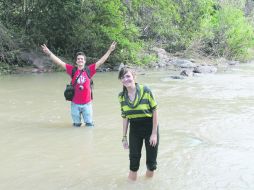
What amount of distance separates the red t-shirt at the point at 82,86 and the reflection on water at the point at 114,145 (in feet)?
2.23

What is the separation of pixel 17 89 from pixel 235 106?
774 cm

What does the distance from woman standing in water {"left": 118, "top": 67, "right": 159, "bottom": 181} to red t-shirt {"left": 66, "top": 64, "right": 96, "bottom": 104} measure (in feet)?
10.2

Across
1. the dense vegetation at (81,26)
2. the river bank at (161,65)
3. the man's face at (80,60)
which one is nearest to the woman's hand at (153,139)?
the man's face at (80,60)

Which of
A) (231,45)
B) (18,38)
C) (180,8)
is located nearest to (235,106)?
(18,38)

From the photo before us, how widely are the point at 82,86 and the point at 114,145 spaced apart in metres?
1.47

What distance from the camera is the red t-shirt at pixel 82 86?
8102mm

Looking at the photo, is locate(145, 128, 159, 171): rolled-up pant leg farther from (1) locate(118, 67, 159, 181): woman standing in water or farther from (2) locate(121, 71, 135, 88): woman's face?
(2) locate(121, 71, 135, 88): woman's face

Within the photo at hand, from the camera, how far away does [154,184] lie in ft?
18.0

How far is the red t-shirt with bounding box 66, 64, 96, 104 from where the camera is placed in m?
8.10

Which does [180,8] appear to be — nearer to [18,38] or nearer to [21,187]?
[18,38]

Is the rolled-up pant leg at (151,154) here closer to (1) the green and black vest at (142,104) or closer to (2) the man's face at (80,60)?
(1) the green and black vest at (142,104)

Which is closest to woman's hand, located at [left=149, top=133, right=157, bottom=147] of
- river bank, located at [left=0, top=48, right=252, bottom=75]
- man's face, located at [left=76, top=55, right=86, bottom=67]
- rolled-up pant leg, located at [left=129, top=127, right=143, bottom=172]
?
rolled-up pant leg, located at [left=129, top=127, right=143, bottom=172]

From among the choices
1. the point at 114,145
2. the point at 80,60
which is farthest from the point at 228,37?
the point at 114,145

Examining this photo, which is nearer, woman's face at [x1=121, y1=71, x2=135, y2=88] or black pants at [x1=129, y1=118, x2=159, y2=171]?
woman's face at [x1=121, y1=71, x2=135, y2=88]
